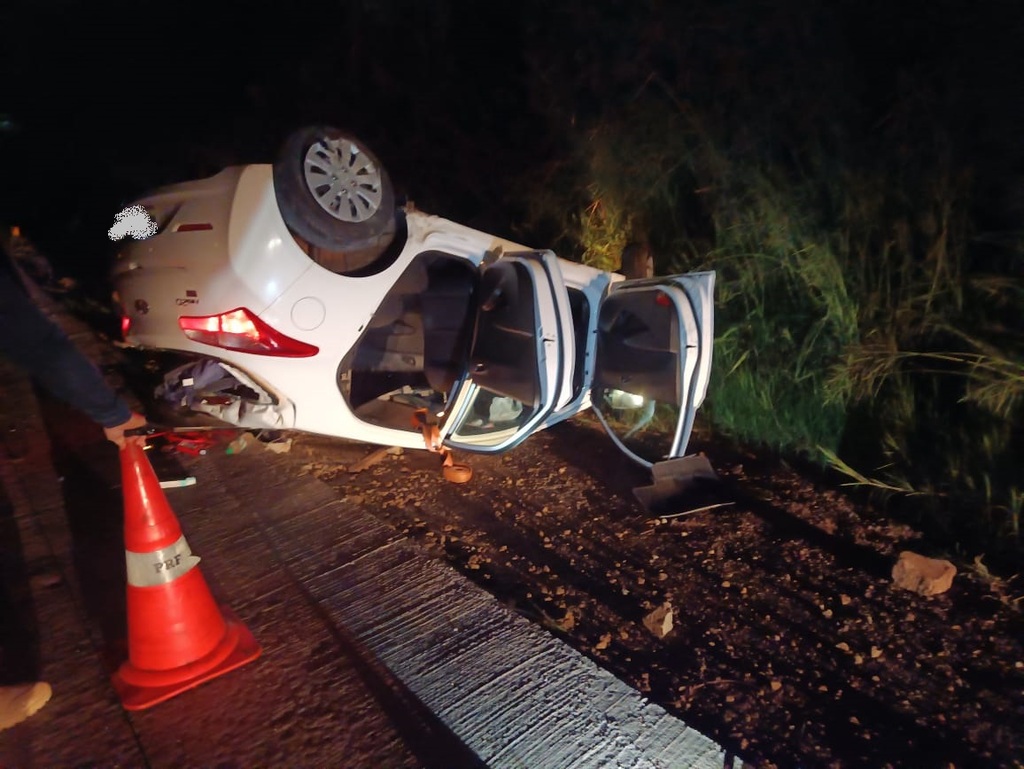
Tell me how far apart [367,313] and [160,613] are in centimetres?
199

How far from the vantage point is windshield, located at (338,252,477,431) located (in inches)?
197

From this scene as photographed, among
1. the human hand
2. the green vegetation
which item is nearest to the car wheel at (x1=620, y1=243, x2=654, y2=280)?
the green vegetation

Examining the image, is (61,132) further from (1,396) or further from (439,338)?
(439,338)

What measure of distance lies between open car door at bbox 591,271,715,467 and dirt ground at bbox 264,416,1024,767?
56 cm

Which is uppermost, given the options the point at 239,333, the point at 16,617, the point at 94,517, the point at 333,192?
the point at 333,192

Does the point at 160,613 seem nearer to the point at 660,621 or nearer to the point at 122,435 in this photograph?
the point at 122,435

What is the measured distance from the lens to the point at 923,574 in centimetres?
362

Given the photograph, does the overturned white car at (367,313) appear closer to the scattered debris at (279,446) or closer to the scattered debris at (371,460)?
the scattered debris at (371,460)

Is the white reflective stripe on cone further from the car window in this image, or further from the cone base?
the car window

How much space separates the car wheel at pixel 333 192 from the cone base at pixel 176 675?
219cm

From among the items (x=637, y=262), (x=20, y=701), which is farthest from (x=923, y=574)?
(x=20, y=701)

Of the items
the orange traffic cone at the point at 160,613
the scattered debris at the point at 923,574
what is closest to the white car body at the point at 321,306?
the orange traffic cone at the point at 160,613

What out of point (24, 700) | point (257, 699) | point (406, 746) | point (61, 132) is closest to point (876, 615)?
point (406, 746)

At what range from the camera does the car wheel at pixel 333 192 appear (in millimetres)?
3977
